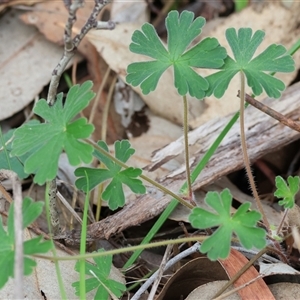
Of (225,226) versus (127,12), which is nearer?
(225,226)

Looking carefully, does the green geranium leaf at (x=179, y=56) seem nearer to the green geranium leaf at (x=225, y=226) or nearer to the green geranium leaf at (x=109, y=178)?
the green geranium leaf at (x=109, y=178)

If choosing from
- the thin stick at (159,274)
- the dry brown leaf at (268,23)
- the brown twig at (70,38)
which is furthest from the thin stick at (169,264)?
the dry brown leaf at (268,23)

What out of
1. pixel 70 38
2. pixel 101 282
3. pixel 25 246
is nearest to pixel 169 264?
pixel 101 282

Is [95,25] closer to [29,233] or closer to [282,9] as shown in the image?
[29,233]

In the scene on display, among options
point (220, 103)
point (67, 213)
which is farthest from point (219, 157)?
Result: point (67, 213)

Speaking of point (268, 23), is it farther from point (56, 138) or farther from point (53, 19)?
point (56, 138)

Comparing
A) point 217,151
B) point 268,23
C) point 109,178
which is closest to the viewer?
point 109,178

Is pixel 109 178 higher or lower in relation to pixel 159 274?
Result: higher

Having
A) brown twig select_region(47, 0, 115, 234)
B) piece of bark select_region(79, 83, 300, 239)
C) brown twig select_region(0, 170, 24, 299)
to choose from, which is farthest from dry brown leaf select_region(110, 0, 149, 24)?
brown twig select_region(0, 170, 24, 299)
